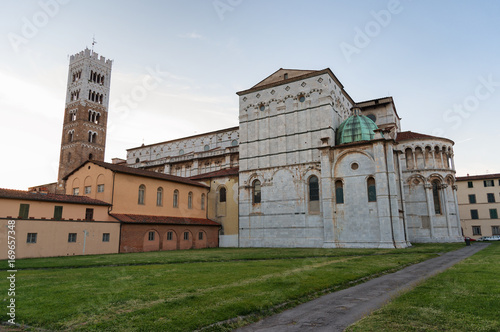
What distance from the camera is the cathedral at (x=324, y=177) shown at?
33.6 m

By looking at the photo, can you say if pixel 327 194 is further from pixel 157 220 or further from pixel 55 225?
pixel 55 225

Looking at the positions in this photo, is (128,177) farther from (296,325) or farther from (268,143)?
(296,325)

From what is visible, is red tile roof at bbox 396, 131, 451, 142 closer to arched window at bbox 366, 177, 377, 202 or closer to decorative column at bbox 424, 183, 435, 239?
decorative column at bbox 424, 183, 435, 239

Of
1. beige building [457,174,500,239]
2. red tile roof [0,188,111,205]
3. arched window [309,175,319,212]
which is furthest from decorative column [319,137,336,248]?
beige building [457,174,500,239]

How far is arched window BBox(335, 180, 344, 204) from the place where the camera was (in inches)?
1378

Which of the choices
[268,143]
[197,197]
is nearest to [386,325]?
[268,143]

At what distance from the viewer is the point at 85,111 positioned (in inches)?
2918

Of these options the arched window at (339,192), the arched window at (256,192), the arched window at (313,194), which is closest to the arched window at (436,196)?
the arched window at (339,192)

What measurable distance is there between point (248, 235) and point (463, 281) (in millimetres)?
30126

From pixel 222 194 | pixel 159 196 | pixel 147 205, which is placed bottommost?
pixel 147 205

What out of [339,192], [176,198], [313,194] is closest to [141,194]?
[176,198]

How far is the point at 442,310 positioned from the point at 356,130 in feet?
99.4

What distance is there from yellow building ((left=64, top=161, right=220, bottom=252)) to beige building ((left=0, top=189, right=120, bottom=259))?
164cm

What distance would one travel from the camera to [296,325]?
7152mm
